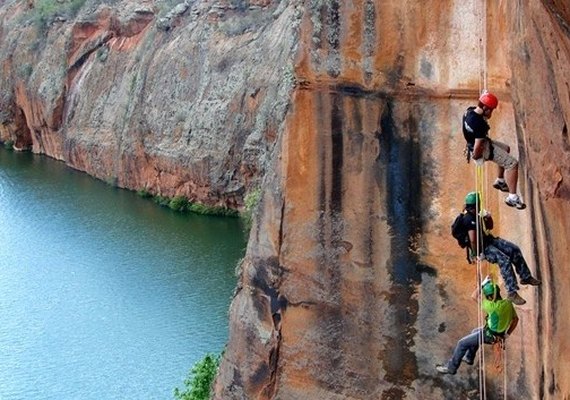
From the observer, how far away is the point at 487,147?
738 cm

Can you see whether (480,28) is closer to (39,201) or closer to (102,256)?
(102,256)

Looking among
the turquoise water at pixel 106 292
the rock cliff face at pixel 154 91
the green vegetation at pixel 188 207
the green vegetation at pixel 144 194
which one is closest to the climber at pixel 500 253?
the turquoise water at pixel 106 292

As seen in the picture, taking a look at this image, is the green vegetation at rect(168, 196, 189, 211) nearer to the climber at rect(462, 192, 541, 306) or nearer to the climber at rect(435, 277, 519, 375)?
the climber at rect(435, 277, 519, 375)

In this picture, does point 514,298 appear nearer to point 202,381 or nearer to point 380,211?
point 380,211

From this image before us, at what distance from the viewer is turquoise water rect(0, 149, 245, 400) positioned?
1994cm

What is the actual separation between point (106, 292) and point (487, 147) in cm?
1885

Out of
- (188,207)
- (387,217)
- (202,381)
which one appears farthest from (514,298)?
(188,207)

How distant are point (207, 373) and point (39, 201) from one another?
2219 centimetres

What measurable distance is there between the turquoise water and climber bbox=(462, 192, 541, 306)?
12.1m

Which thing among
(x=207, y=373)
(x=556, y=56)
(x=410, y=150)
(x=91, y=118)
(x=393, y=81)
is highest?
(x=91, y=118)

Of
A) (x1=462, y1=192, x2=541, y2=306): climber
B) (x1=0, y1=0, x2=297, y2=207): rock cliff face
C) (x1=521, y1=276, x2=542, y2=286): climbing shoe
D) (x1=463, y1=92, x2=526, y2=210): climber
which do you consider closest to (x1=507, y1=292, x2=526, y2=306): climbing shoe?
(x1=462, y1=192, x2=541, y2=306): climber

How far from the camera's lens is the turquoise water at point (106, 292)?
1994 centimetres

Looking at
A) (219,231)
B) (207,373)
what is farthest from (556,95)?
(219,231)

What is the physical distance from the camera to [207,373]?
1548 centimetres
